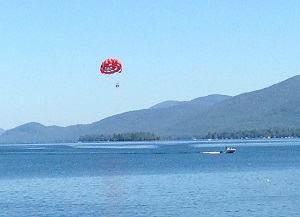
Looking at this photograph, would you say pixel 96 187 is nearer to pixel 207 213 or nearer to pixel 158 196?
pixel 158 196

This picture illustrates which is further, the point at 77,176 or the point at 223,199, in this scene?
the point at 77,176

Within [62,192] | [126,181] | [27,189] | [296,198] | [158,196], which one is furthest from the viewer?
[126,181]

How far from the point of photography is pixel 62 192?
92062 mm

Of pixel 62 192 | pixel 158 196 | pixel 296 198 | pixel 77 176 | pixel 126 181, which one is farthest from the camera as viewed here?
pixel 77 176

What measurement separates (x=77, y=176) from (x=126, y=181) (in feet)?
47.4

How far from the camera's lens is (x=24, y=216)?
70.0m

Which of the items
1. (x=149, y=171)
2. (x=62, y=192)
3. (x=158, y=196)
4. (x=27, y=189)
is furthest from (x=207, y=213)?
(x=149, y=171)

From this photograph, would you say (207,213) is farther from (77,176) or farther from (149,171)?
(149,171)

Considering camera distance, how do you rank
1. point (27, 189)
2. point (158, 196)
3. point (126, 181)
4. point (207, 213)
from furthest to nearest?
point (126, 181)
point (27, 189)
point (158, 196)
point (207, 213)

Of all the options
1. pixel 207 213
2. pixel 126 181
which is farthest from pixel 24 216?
pixel 126 181

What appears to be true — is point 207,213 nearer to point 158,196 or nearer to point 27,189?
point 158,196

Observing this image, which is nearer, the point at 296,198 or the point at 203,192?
the point at 296,198

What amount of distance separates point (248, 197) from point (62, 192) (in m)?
23.3

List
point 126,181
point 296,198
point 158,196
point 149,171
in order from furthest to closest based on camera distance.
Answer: point 149,171 < point 126,181 < point 158,196 < point 296,198
